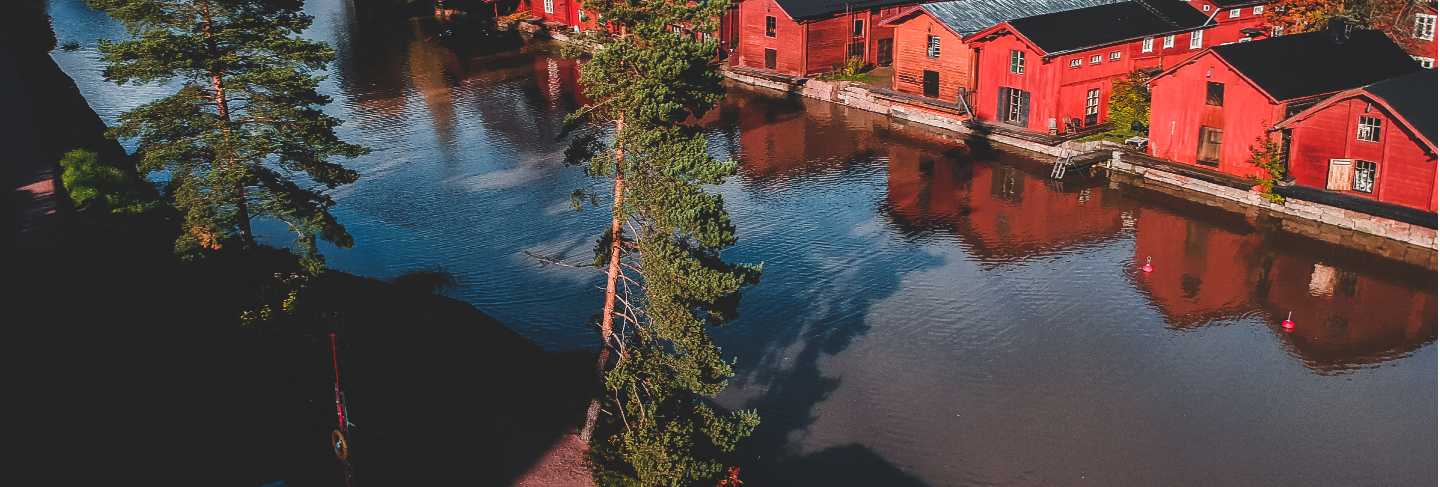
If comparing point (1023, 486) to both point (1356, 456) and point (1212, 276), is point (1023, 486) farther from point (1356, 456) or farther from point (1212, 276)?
point (1212, 276)

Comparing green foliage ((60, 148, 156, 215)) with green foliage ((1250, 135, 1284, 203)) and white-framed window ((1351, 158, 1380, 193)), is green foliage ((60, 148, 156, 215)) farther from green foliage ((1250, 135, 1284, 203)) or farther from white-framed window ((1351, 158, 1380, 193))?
white-framed window ((1351, 158, 1380, 193))

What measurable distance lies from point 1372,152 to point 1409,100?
7.02ft

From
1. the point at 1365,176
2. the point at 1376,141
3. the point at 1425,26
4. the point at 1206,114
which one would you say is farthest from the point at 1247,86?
the point at 1425,26

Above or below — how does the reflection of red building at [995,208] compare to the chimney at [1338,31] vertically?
below

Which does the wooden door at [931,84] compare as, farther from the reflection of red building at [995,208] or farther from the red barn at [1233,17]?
the red barn at [1233,17]

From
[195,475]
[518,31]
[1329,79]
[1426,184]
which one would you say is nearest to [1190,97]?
[1329,79]

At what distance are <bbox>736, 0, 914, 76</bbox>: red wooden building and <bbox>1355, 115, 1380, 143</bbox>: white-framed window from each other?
3230cm

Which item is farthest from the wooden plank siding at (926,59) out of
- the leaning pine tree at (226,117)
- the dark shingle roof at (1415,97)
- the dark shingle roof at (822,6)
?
the leaning pine tree at (226,117)

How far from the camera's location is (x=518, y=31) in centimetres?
8706

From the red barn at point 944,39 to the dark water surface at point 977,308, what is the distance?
12.5 feet

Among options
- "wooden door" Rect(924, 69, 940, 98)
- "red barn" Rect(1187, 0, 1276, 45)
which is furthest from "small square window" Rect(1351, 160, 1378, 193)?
"wooden door" Rect(924, 69, 940, 98)

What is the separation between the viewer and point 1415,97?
3956 cm

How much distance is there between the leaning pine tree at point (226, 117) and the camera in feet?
79.1

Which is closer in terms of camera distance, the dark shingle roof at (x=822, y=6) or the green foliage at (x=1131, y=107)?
the green foliage at (x=1131, y=107)
